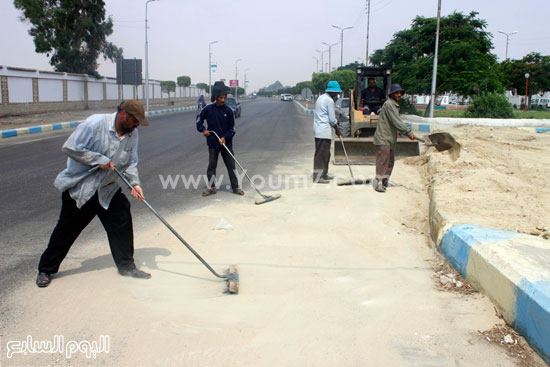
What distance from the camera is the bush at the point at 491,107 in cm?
2334

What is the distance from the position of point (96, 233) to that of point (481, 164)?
6.51 meters

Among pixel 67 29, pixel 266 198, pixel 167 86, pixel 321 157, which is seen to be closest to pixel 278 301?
pixel 266 198

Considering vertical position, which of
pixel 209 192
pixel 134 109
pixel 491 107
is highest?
pixel 491 107

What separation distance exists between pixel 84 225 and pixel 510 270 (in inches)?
132

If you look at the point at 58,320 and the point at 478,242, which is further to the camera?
the point at 478,242

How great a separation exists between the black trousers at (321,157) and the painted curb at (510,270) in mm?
3921

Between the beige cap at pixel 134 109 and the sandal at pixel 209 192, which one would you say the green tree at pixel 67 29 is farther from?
the beige cap at pixel 134 109

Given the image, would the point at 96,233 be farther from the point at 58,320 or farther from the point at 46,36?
the point at 46,36

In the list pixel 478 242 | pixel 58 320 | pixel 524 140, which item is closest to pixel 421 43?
pixel 524 140

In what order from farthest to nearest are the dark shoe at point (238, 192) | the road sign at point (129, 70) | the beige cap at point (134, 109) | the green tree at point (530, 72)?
the green tree at point (530, 72), the road sign at point (129, 70), the dark shoe at point (238, 192), the beige cap at point (134, 109)

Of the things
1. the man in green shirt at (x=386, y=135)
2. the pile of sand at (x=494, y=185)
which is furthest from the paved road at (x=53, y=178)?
the pile of sand at (x=494, y=185)

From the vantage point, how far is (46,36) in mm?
38188

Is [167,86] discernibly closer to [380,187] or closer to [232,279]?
[380,187]

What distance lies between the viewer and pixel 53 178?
855cm
